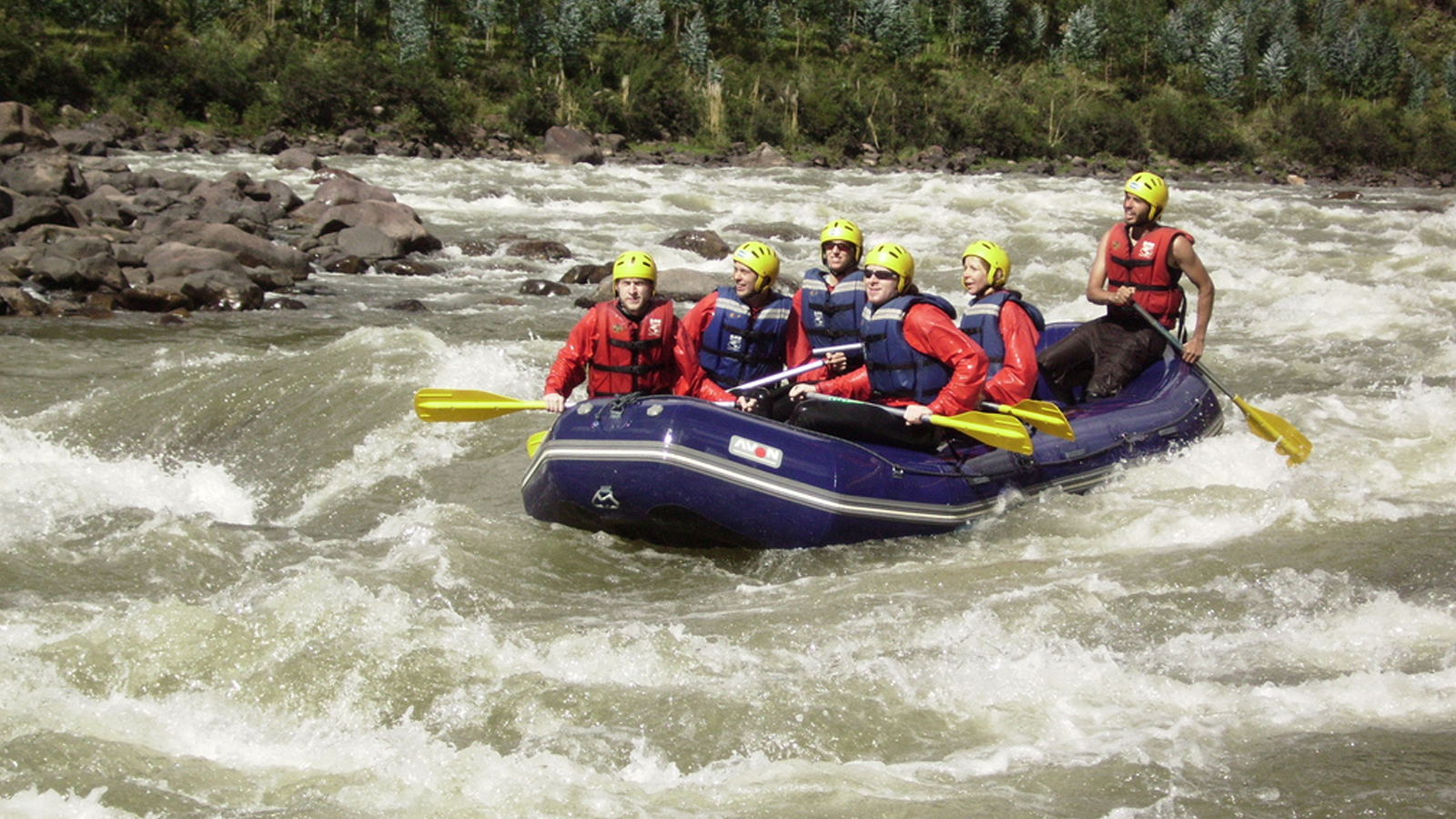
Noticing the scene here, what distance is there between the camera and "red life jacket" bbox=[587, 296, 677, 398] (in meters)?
5.81

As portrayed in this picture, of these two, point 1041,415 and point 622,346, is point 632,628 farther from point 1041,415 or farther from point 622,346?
point 1041,415

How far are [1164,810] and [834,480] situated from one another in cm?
224

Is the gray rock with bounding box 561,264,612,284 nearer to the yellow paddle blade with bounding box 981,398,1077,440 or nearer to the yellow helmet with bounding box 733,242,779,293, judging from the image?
the yellow helmet with bounding box 733,242,779,293

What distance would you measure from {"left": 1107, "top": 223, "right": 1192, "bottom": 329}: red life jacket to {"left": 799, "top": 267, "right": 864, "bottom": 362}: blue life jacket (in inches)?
67.4

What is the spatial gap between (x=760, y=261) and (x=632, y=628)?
2019 mm

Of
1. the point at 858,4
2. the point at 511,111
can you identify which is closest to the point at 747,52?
the point at 858,4

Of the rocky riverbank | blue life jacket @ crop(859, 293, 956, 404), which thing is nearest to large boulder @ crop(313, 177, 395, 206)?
the rocky riverbank

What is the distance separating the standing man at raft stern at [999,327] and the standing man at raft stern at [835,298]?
0.49 meters

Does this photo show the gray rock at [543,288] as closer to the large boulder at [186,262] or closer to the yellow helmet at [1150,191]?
the large boulder at [186,262]

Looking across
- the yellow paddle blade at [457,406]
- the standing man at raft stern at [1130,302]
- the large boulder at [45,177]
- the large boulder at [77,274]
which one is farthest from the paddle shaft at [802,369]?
the large boulder at [45,177]

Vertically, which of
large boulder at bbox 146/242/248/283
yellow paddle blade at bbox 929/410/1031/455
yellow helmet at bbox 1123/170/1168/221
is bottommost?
large boulder at bbox 146/242/248/283

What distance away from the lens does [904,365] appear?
5617 millimetres

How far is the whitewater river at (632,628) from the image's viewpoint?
3348 mm

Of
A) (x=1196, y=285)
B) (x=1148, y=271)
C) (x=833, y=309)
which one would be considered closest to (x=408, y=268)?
(x=833, y=309)
